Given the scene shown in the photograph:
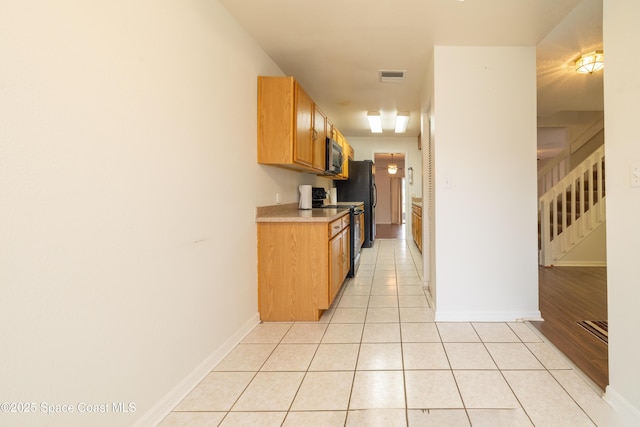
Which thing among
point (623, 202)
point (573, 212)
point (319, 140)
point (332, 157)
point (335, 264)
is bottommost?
point (335, 264)

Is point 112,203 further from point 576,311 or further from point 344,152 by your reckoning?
point 344,152

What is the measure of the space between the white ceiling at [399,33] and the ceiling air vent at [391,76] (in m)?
0.09

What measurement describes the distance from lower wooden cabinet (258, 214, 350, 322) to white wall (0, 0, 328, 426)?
542 millimetres

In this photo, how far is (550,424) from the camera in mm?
1407

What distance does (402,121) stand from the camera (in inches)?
215

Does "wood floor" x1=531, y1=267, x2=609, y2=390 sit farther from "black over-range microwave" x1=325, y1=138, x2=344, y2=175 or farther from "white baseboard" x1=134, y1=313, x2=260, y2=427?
"black over-range microwave" x1=325, y1=138, x2=344, y2=175

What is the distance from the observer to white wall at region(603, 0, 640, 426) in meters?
1.40

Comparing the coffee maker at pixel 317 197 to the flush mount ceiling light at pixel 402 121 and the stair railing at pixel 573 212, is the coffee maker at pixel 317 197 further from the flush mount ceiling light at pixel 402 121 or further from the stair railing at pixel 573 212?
the stair railing at pixel 573 212

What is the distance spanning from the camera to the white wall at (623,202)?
1.40 m

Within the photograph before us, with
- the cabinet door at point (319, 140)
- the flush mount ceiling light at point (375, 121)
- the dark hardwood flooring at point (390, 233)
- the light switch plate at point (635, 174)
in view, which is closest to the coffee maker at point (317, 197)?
the cabinet door at point (319, 140)

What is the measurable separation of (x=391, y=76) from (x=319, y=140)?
1007 millimetres

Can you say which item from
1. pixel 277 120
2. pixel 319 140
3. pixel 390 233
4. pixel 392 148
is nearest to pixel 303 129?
pixel 277 120

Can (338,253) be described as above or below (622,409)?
above

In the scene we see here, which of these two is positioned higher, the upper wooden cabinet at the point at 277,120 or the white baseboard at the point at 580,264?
the upper wooden cabinet at the point at 277,120
